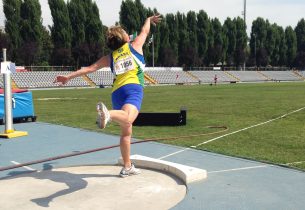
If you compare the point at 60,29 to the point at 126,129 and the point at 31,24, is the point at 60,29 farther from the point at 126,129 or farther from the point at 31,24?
the point at 126,129

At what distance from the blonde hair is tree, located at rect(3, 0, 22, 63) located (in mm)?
54902

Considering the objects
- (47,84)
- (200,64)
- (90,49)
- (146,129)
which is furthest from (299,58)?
(146,129)

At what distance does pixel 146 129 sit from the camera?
35.1ft

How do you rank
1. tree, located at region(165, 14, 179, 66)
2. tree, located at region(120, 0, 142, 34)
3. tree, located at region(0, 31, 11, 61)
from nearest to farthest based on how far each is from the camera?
tree, located at region(0, 31, 11, 61), tree, located at region(120, 0, 142, 34), tree, located at region(165, 14, 179, 66)

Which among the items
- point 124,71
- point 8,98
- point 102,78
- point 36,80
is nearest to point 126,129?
point 124,71

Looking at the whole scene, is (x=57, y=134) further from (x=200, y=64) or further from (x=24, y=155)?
(x=200, y=64)

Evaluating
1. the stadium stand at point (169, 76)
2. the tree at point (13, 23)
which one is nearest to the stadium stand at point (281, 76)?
the stadium stand at point (169, 76)

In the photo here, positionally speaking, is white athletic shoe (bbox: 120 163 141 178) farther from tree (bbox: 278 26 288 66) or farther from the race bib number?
tree (bbox: 278 26 288 66)

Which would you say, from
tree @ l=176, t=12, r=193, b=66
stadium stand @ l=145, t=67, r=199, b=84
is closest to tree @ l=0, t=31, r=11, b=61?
stadium stand @ l=145, t=67, r=199, b=84

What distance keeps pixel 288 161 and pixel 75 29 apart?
199 feet

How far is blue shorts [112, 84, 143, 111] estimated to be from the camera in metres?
5.20

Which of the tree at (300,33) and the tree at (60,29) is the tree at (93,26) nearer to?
the tree at (60,29)

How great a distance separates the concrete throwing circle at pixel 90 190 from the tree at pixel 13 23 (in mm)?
54540

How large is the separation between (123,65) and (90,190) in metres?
1.68
